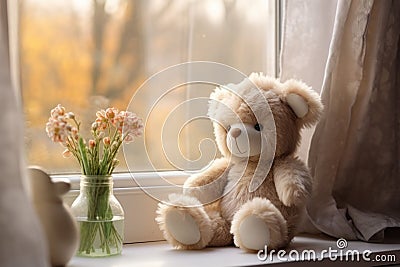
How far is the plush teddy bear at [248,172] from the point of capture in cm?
136

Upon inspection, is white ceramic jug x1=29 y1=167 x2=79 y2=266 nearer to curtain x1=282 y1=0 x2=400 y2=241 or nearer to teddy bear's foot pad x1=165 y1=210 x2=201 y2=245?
teddy bear's foot pad x1=165 y1=210 x2=201 y2=245

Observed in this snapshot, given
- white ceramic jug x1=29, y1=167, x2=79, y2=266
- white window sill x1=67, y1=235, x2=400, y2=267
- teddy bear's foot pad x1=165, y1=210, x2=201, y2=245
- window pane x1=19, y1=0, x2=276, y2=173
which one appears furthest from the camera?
window pane x1=19, y1=0, x2=276, y2=173

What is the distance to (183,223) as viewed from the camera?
1346mm

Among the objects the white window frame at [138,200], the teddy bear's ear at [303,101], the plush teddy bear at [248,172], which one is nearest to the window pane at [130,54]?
the white window frame at [138,200]

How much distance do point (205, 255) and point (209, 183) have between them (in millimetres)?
185

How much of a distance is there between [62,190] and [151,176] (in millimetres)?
406

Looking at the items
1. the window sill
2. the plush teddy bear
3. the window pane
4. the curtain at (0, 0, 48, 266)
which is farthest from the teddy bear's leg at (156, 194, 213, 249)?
the curtain at (0, 0, 48, 266)

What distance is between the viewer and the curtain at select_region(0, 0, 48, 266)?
80 centimetres

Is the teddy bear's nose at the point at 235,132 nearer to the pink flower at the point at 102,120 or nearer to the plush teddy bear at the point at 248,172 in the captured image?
the plush teddy bear at the point at 248,172

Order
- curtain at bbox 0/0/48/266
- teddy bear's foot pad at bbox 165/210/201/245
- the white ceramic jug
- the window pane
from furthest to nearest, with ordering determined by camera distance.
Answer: the window pane, teddy bear's foot pad at bbox 165/210/201/245, the white ceramic jug, curtain at bbox 0/0/48/266

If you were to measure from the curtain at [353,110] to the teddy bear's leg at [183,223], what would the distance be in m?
0.29

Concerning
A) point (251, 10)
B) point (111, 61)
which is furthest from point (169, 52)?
point (251, 10)

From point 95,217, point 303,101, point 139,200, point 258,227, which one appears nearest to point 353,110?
point 303,101

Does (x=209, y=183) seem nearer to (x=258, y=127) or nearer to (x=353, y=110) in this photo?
(x=258, y=127)
